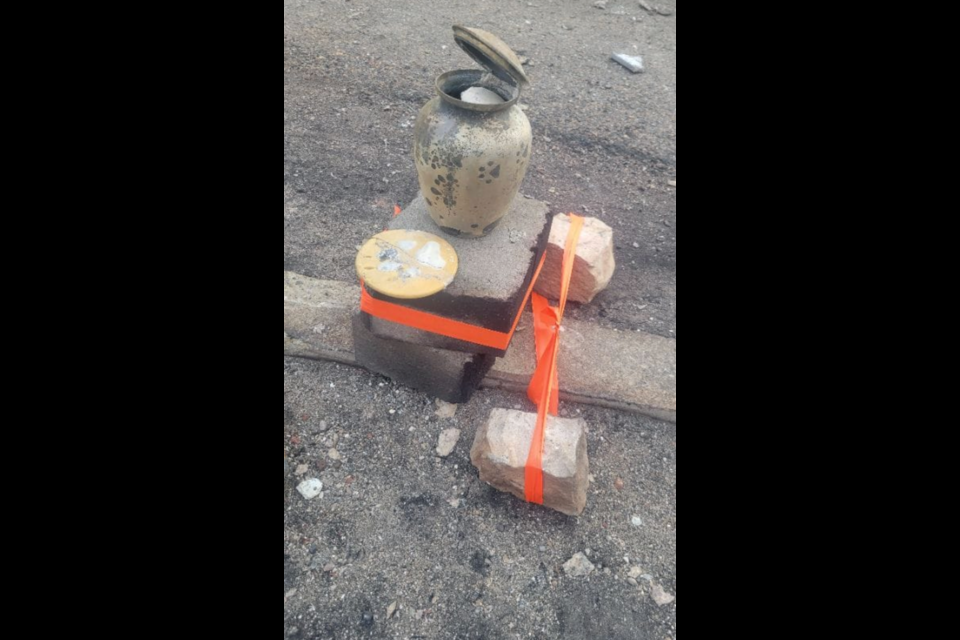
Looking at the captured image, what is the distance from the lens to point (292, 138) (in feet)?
13.8

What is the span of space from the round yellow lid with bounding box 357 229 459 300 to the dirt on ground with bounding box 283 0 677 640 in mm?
645

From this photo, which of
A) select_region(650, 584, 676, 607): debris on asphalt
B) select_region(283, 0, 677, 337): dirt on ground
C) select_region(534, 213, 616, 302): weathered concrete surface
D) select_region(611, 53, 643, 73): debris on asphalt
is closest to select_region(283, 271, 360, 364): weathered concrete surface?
select_region(283, 0, 677, 337): dirt on ground

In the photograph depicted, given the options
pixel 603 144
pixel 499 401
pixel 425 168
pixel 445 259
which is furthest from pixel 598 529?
pixel 603 144

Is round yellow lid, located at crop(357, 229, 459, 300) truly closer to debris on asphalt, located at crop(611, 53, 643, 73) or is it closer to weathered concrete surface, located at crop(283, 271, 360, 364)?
weathered concrete surface, located at crop(283, 271, 360, 364)

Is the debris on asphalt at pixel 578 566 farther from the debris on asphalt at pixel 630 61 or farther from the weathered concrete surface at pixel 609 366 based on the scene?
the debris on asphalt at pixel 630 61

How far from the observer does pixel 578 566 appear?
2.27m

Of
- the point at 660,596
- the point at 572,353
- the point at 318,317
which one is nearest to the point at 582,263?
the point at 572,353

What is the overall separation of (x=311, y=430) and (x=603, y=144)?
3.08 meters

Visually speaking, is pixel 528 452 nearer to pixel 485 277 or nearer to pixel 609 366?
pixel 485 277

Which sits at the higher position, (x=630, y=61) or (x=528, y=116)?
(x=630, y=61)

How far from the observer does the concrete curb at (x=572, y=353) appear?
284 cm

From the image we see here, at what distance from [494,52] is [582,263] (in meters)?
1.19

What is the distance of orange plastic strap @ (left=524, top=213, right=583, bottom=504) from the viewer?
2.28 meters

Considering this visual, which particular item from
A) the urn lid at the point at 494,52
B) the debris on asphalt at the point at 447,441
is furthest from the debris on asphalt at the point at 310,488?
the urn lid at the point at 494,52
